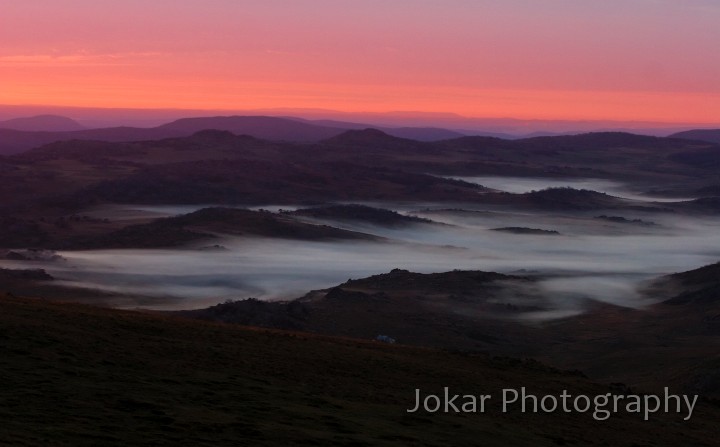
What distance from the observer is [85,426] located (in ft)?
50.7

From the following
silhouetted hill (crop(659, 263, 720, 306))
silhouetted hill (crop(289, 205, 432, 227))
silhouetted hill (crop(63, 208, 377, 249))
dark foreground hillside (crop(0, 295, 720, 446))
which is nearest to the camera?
dark foreground hillside (crop(0, 295, 720, 446))

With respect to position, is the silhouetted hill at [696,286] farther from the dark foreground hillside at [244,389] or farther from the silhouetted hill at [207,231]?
the silhouetted hill at [207,231]

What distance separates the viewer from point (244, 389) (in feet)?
67.9

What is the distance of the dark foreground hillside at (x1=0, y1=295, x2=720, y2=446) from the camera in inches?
645

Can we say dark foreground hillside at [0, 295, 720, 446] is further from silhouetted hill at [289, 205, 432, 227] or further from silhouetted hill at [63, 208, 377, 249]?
silhouetted hill at [289, 205, 432, 227]

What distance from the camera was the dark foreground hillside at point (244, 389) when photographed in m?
16.4

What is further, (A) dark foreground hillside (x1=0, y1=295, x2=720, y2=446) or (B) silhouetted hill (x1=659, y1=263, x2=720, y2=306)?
(B) silhouetted hill (x1=659, y1=263, x2=720, y2=306)

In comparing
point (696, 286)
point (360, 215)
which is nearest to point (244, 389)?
point (696, 286)

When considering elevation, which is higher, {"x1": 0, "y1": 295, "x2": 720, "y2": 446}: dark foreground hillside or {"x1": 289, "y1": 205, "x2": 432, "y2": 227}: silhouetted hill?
{"x1": 0, "y1": 295, "x2": 720, "y2": 446}: dark foreground hillside

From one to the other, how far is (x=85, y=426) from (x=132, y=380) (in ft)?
14.0

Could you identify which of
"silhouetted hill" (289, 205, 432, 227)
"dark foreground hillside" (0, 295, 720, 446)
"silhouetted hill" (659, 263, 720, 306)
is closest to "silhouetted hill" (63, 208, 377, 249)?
"silhouetted hill" (289, 205, 432, 227)

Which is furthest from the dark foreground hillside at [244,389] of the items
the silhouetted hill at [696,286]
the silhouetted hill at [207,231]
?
the silhouetted hill at [207,231]

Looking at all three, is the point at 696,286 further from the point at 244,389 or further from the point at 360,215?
the point at 244,389

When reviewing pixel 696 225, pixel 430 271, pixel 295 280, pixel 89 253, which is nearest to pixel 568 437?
pixel 295 280
